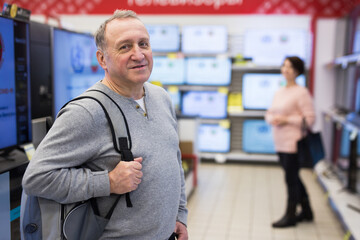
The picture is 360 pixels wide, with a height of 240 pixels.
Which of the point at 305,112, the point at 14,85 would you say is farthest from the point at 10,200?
the point at 305,112

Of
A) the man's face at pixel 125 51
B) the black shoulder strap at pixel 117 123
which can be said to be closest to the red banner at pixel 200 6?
the man's face at pixel 125 51

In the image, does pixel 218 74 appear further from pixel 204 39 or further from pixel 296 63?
pixel 296 63

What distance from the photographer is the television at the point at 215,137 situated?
630 cm

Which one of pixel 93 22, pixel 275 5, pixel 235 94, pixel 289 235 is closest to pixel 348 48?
pixel 275 5

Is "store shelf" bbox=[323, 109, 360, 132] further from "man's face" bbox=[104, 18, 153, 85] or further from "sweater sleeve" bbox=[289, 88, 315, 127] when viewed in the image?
"man's face" bbox=[104, 18, 153, 85]

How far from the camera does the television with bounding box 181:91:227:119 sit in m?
6.28

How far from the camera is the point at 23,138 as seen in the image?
2033mm

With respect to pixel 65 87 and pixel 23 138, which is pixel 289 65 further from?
pixel 23 138

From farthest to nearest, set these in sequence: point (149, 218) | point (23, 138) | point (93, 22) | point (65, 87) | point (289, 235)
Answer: point (93, 22) < point (289, 235) < point (65, 87) < point (23, 138) < point (149, 218)

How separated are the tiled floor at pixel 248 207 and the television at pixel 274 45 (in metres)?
1.74

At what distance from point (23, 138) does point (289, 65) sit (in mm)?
2597

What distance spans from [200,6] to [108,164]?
5.60 meters

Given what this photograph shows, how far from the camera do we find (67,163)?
124cm

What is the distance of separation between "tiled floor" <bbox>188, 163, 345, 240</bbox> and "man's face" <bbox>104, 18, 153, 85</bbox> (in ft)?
8.30
